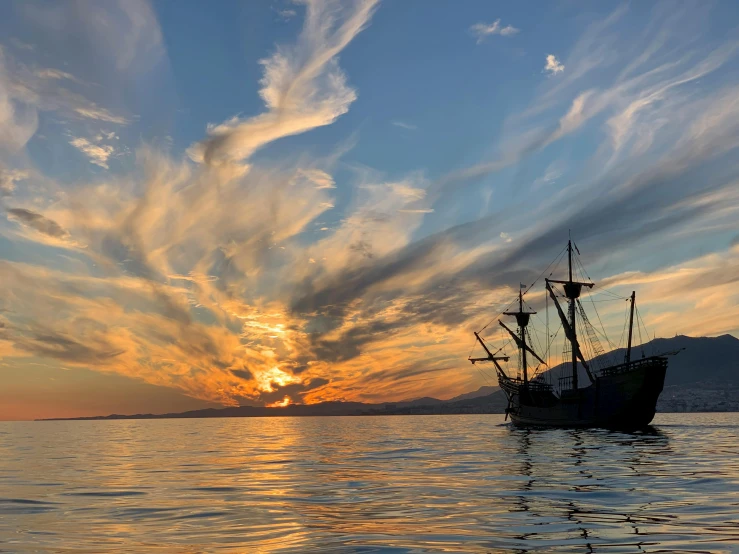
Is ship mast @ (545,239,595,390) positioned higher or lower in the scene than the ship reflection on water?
higher

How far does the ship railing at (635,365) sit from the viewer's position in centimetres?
9012

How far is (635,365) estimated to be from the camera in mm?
94562

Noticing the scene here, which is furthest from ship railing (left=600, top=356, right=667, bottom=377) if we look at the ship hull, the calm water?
the calm water

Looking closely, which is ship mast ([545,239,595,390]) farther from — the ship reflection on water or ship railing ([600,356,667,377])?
the ship reflection on water

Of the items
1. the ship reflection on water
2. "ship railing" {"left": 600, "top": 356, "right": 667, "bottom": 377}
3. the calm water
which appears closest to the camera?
the ship reflection on water

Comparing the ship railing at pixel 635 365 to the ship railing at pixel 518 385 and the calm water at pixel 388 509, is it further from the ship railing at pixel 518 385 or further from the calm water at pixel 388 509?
the calm water at pixel 388 509

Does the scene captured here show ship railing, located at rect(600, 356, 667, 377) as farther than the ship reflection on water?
Yes

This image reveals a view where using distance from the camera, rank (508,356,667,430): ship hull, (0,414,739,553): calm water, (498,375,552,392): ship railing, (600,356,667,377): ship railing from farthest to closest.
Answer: (498,375,552,392): ship railing → (508,356,667,430): ship hull → (600,356,667,377): ship railing → (0,414,739,553): calm water

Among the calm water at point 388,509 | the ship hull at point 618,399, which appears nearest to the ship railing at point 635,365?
the ship hull at point 618,399

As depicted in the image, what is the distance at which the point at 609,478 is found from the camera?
27.7m

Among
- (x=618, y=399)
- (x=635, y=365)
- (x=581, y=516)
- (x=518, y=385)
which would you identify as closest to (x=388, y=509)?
(x=581, y=516)

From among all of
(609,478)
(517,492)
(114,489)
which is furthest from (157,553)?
(609,478)

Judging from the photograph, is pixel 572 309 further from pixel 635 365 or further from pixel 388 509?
pixel 388 509

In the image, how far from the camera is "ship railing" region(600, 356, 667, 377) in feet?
296
